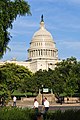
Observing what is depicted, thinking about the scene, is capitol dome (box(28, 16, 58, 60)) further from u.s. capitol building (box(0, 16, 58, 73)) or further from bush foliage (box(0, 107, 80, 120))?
bush foliage (box(0, 107, 80, 120))

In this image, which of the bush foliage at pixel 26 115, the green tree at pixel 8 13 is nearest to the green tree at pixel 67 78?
the green tree at pixel 8 13

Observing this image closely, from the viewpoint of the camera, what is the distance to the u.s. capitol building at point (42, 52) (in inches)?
6575

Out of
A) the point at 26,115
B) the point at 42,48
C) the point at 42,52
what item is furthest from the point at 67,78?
the point at 42,52

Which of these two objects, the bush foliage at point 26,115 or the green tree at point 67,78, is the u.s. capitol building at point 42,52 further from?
the bush foliage at point 26,115

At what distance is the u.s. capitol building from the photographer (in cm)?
16700

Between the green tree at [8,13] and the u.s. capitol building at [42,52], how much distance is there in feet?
463

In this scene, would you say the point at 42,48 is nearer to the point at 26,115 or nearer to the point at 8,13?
the point at 8,13

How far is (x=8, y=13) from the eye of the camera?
21359 mm

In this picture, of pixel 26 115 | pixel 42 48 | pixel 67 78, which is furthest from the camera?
pixel 42 48

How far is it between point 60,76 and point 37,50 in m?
85.9

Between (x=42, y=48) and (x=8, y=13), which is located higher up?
(x=42, y=48)

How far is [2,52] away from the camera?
2145cm

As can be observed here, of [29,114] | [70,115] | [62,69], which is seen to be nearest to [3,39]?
[29,114]

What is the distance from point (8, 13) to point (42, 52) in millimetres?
146917
